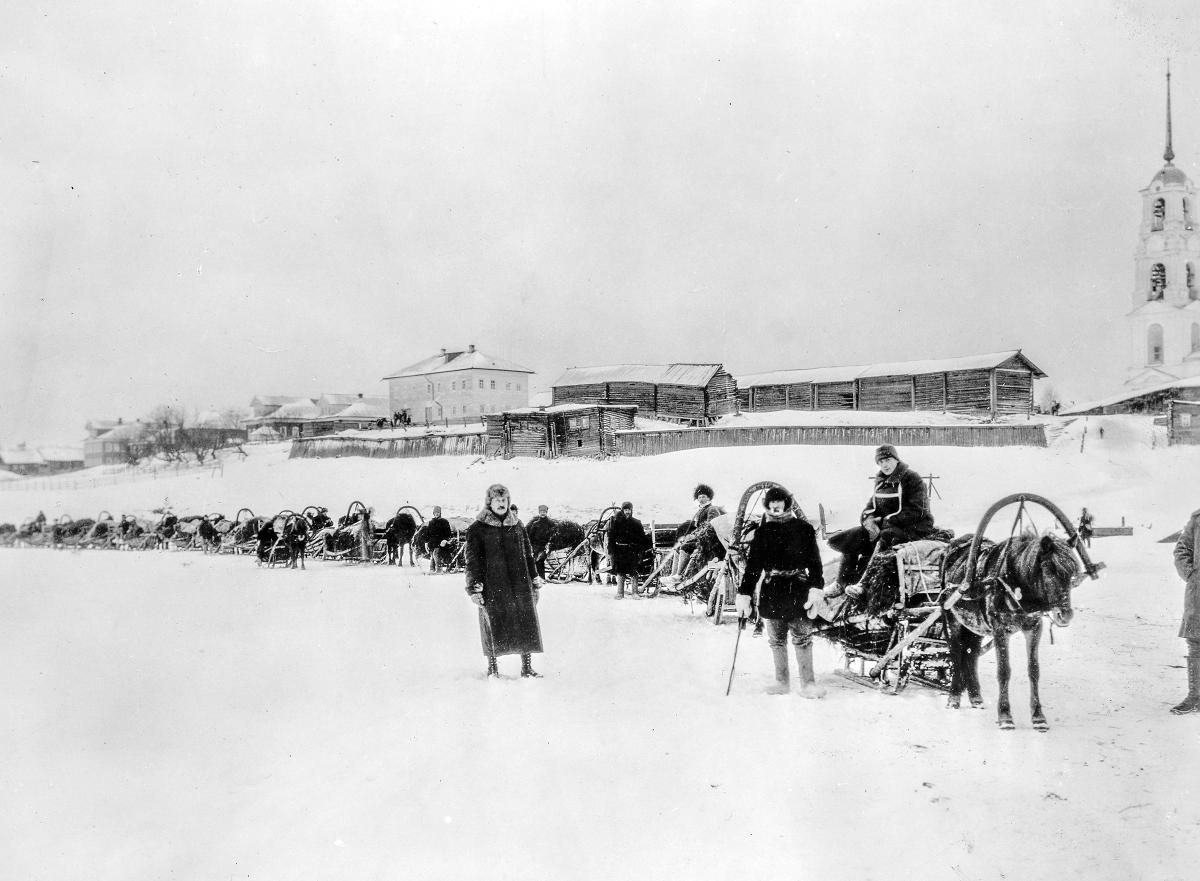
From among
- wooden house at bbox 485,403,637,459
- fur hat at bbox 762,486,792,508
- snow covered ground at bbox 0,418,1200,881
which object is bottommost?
snow covered ground at bbox 0,418,1200,881

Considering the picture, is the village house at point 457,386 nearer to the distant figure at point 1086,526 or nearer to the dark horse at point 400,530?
the dark horse at point 400,530

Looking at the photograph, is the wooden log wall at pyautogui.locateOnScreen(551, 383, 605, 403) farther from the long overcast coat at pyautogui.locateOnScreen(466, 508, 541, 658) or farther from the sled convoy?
the long overcast coat at pyautogui.locateOnScreen(466, 508, 541, 658)

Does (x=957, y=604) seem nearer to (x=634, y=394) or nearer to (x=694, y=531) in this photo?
(x=694, y=531)

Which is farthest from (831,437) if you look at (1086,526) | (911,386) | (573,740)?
(573,740)

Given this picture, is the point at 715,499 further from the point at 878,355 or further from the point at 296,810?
the point at 296,810

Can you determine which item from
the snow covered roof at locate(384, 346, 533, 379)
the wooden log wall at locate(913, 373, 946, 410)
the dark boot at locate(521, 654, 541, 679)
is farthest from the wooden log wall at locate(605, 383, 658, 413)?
the dark boot at locate(521, 654, 541, 679)

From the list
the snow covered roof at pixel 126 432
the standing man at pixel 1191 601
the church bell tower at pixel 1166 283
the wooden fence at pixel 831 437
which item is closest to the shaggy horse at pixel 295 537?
the snow covered roof at pixel 126 432

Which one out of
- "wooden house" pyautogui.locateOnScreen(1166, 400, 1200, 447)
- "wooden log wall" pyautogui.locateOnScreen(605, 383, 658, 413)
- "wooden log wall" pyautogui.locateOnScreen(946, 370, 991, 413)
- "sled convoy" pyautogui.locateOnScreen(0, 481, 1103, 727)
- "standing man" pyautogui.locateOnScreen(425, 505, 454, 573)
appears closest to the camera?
"sled convoy" pyautogui.locateOnScreen(0, 481, 1103, 727)
